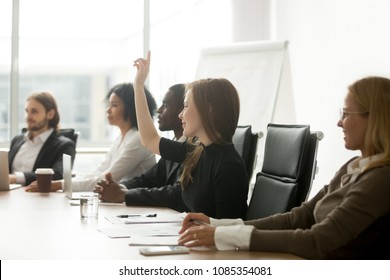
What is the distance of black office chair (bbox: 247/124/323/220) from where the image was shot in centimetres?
232

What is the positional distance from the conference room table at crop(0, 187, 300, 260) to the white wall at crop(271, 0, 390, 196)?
2.00 meters

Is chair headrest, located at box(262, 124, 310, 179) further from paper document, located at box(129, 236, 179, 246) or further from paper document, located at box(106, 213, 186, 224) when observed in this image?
paper document, located at box(129, 236, 179, 246)

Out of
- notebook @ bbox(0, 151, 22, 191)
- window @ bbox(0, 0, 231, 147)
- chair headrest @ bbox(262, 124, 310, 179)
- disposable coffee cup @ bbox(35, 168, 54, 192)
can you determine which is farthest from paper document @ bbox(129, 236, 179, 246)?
window @ bbox(0, 0, 231, 147)

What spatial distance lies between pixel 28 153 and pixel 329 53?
2.24 meters

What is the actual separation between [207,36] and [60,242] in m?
4.13

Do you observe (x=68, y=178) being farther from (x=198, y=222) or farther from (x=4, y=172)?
(x=198, y=222)

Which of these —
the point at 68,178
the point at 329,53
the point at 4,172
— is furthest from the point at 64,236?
the point at 329,53

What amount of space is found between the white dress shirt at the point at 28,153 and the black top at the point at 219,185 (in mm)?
2068

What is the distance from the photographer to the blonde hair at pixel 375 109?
174cm

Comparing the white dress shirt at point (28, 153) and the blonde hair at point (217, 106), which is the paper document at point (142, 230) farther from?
the white dress shirt at point (28, 153)

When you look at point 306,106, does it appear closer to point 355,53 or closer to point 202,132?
point 355,53

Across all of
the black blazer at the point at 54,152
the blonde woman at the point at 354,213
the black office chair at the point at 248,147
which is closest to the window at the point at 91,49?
the black blazer at the point at 54,152

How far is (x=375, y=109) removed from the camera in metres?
1.75

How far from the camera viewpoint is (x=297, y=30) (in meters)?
5.10
